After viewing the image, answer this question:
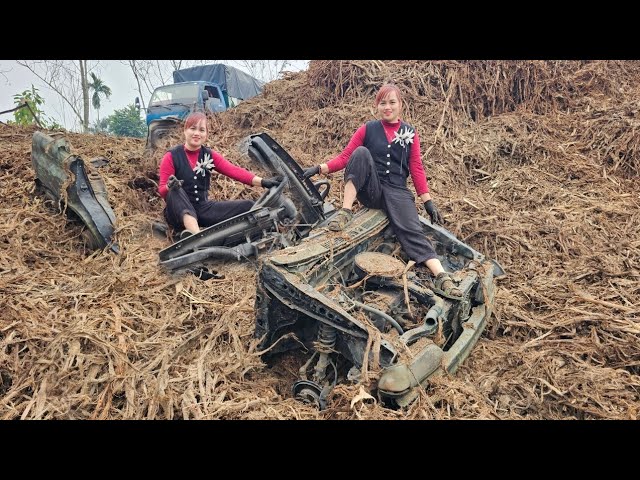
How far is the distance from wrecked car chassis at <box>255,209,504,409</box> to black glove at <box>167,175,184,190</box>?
161cm

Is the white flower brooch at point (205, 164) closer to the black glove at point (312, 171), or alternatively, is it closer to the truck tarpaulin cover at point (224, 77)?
the black glove at point (312, 171)

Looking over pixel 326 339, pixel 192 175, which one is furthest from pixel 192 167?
pixel 326 339

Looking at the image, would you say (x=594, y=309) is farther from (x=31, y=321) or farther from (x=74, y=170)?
(x=74, y=170)

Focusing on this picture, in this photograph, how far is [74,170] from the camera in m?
4.79

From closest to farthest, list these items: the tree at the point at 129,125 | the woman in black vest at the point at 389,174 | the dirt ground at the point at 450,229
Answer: the dirt ground at the point at 450,229, the woman in black vest at the point at 389,174, the tree at the point at 129,125

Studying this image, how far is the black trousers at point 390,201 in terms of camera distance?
4.11 meters

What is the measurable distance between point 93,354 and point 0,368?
565 millimetres

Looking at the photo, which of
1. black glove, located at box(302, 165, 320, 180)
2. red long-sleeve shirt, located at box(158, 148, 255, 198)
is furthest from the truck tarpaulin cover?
black glove, located at box(302, 165, 320, 180)

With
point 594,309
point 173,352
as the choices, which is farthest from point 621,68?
point 173,352

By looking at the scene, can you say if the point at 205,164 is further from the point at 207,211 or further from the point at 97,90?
the point at 97,90

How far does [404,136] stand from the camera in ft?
14.9

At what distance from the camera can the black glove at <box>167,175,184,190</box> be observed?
4555 mm

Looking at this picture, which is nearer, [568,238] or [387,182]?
[387,182]

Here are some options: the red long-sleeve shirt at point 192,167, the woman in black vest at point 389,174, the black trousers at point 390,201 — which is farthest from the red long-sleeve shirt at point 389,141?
the red long-sleeve shirt at point 192,167
